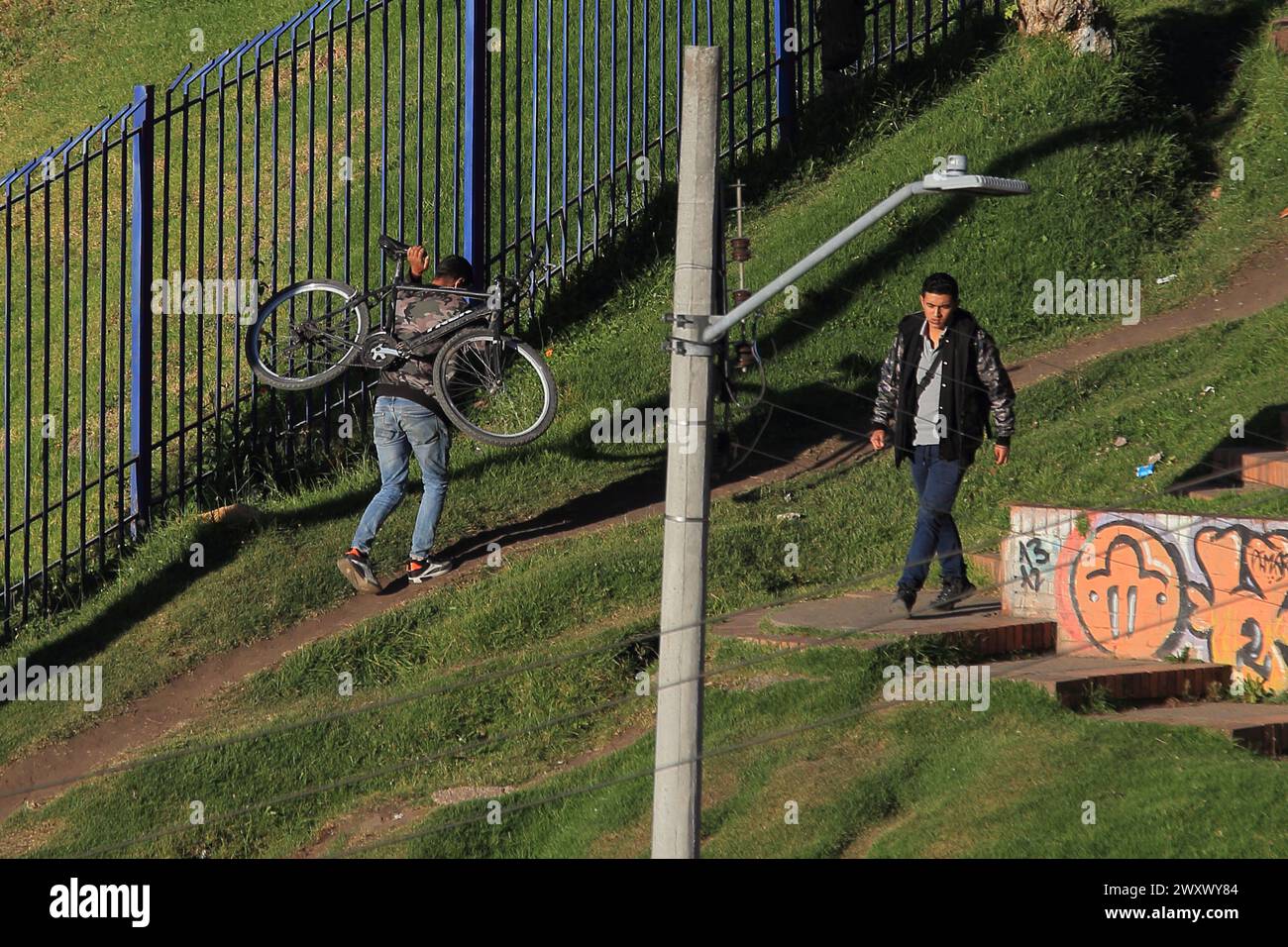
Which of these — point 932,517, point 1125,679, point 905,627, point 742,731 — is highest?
point 932,517

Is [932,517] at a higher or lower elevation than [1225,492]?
lower

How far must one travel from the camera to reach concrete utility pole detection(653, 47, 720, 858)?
6855 millimetres

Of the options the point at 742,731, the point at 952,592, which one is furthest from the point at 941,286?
the point at 742,731

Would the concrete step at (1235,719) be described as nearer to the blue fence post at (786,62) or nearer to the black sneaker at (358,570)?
the black sneaker at (358,570)

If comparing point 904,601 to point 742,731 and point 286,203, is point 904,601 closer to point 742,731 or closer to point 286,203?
point 742,731

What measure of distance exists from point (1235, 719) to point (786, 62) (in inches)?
321

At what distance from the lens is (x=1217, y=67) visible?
50.0 ft

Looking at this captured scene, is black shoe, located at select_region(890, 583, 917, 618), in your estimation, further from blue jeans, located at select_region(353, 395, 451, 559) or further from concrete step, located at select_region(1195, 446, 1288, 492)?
blue jeans, located at select_region(353, 395, 451, 559)

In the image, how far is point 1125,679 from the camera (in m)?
8.14

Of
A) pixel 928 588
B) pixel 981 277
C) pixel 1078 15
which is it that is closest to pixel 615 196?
pixel 981 277

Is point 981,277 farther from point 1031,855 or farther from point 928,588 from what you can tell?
point 1031,855

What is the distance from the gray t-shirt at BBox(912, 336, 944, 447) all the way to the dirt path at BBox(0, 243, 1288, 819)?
8.54ft

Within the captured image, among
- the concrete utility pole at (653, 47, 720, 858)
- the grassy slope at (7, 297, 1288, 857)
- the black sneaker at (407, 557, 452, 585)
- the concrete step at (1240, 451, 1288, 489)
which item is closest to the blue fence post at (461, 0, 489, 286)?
the black sneaker at (407, 557, 452, 585)

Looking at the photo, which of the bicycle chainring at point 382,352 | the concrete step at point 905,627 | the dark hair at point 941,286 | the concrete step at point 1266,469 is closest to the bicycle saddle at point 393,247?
the bicycle chainring at point 382,352
